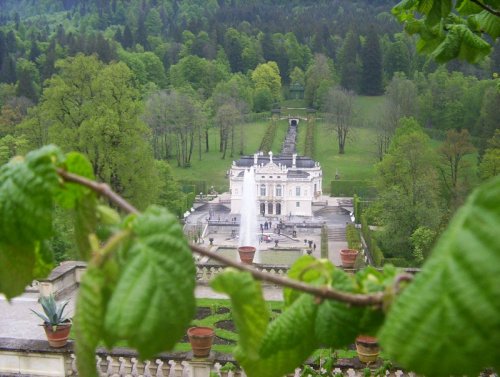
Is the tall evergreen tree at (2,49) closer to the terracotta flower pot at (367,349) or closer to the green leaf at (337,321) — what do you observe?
the terracotta flower pot at (367,349)

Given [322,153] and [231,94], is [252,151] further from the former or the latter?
[231,94]

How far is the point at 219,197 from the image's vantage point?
49.6 metres

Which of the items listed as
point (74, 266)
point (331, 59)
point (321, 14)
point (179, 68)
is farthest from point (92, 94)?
point (321, 14)

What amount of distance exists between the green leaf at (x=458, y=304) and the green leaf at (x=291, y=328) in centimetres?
51

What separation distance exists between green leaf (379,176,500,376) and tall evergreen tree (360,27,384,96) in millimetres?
86530

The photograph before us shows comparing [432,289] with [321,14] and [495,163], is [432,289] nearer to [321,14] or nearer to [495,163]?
[495,163]

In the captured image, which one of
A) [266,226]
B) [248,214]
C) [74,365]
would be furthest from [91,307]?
[266,226]

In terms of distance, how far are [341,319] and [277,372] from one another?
0.32 meters

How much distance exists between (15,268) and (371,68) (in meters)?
86.4

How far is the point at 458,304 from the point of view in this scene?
0.78 meters

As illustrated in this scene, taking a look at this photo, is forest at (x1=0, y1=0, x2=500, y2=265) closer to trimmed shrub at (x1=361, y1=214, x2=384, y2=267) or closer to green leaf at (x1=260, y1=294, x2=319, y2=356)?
trimmed shrub at (x1=361, y1=214, x2=384, y2=267)

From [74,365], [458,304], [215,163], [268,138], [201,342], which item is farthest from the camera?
[268,138]

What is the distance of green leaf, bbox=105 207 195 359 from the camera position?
0.96 metres

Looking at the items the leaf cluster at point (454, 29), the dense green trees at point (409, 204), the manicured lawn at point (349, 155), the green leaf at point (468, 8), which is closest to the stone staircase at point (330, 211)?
the manicured lawn at point (349, 155)
